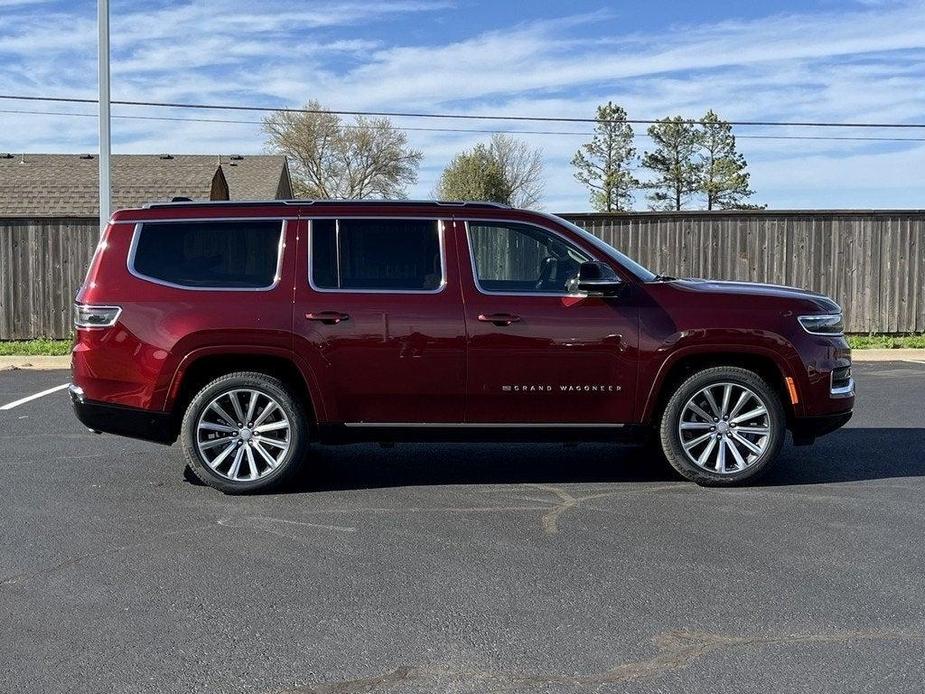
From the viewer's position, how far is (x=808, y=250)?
17.4 metres

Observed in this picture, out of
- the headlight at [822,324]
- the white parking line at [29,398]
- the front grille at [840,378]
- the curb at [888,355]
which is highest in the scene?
the headlight at [822,324]

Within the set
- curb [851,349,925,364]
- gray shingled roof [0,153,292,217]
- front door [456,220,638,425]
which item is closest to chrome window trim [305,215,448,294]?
front door [456,220,638,425]

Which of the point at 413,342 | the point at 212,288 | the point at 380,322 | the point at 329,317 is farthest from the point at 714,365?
the point at 212,288

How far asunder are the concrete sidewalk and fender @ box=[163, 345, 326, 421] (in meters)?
8.85

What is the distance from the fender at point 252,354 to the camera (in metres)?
6.59

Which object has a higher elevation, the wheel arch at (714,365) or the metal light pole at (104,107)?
the metal light pole at (104,107)

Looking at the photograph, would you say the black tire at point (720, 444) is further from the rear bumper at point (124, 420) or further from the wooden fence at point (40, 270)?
the wooden fence at point (40, 270)

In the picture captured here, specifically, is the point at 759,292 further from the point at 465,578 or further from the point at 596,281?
the point at 465,578

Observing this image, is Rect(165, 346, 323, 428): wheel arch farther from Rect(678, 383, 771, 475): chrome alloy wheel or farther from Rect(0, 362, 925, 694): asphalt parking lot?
Rect(678, 383, 771, 475): chrome alloy wheel

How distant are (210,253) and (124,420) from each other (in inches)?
50.5

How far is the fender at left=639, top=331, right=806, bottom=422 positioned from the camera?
6707 mm

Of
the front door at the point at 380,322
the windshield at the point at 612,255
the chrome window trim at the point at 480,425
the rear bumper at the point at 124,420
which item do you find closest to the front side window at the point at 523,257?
the windshield at the point at 612,255

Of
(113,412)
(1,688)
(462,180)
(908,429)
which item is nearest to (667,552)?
(1,688)

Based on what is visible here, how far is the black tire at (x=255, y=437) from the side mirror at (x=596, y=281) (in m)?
2.11
